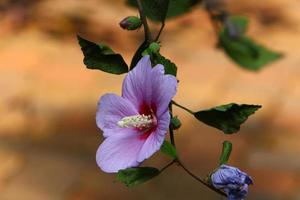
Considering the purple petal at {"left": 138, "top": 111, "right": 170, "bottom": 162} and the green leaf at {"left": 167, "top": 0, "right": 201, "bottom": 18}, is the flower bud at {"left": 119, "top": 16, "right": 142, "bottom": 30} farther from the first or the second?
the green leaf at {"left": 167, "top": 0, "right": 201, "bottom": 18}

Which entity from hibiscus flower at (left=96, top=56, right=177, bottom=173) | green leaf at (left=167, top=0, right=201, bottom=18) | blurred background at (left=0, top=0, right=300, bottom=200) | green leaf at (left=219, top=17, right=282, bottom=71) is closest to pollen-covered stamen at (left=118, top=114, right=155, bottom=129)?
hibiscus flower at (left=96, top=56, right=177, bottom=173)

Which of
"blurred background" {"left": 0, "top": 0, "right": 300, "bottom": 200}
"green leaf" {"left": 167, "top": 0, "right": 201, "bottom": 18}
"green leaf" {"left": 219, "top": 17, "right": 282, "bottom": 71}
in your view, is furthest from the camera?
"blurred background" {"left": 0, "top": 0, "right": 300, "bottom": 200}

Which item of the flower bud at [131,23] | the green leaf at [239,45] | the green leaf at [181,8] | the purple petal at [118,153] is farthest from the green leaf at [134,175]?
the green leaf at [239,45]

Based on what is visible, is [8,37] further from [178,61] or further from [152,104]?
[152,104]

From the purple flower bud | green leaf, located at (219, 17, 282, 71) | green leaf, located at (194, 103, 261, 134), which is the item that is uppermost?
green leaf, located at (194, 103, 261, 134)

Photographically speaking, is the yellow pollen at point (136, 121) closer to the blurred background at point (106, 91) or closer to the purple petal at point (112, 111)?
the purple petal at point (112, 111)

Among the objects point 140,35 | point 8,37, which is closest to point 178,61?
point 140,35
